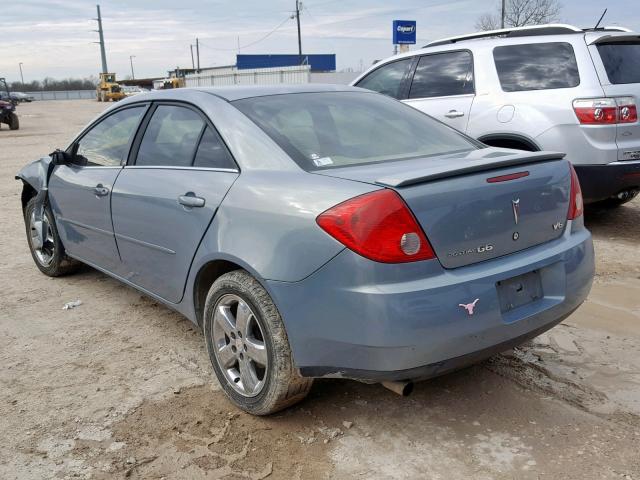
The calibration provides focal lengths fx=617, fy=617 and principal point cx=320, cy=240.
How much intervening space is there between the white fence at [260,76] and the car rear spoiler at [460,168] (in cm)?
2704

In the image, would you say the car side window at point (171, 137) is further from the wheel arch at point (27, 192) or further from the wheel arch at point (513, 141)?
the wheel arch at point (513, 141)

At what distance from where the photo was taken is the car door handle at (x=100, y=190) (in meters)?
4.03

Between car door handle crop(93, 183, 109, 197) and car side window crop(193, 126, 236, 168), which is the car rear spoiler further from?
car door handle crop(93, 183, 109, 197)

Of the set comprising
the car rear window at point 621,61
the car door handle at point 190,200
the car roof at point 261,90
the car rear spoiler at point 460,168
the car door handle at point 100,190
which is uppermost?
the car rear window at point 621,61

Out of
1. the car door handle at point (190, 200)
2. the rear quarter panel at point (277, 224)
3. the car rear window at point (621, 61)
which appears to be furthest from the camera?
the car rear window at point (621, 61)

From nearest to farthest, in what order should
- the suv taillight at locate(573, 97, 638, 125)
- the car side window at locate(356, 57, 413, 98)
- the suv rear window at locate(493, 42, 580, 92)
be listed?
1. the suv taillight at locate(573, 97, 638, 125)
2. the suv rear window at locate(493, 42, 580, 92)
3. the car side window at locate(356, 57, 413, 98)

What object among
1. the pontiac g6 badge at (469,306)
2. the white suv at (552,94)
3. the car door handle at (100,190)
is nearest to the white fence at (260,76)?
the white suv at (552,94)

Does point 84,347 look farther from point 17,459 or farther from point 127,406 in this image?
point 17,459

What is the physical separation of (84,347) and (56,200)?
148cm

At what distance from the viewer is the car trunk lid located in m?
2.47

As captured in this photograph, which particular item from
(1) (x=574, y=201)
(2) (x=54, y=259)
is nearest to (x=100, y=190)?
(2) (x=54, y=259)

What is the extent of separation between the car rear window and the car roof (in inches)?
125

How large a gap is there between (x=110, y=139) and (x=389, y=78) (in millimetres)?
3994

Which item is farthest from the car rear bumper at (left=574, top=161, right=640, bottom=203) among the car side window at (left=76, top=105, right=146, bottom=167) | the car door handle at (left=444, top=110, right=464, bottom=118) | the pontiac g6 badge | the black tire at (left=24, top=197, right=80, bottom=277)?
the black tire at (left=24, top=197, right=80, bottom=277)
